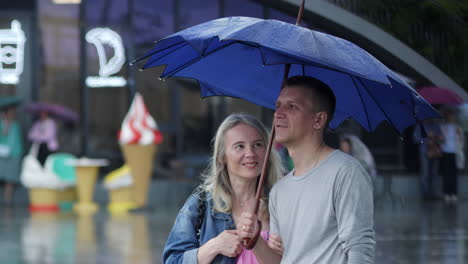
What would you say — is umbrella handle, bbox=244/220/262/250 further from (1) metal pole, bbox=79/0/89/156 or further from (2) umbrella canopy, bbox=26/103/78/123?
(1) metal pole, bbox=79/0/89/156

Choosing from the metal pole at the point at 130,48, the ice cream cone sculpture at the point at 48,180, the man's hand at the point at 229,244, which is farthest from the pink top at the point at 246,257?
the metal pole at the point at 130,48

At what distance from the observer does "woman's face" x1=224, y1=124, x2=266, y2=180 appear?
400 centimetres

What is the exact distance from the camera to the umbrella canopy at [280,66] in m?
3.50

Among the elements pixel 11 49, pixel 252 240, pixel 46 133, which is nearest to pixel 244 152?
A: pixel 252 240

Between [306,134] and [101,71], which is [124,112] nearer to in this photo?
[101,71]

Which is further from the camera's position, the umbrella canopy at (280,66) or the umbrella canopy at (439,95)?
the umbrella canopy at (439,95)

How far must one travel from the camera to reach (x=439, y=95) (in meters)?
5.68

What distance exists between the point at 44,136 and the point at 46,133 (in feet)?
0.24

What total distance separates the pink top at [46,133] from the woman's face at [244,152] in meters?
15.0

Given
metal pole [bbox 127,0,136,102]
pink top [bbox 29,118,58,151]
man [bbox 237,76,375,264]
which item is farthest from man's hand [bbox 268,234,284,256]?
metal pole [bbox 127,0,136,102]

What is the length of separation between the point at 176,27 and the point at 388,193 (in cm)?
612

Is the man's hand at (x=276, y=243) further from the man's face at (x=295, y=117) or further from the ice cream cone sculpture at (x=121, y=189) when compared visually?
the ice cream cone sculpture at (x=121, y=189)

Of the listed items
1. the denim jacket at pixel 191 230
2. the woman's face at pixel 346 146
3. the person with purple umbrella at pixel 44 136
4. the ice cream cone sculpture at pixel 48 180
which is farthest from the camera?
the person with purple umbrella at pixel 44 136

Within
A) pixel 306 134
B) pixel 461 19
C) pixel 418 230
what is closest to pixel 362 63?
pixel 306 134
